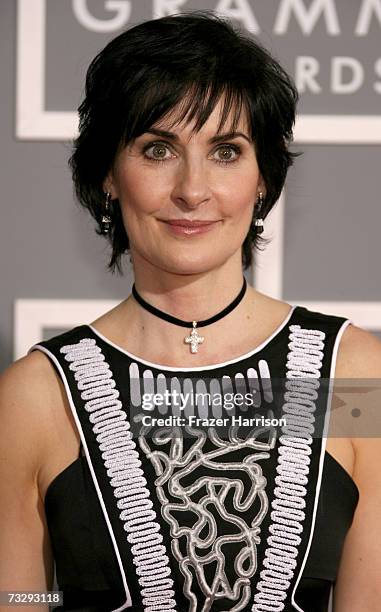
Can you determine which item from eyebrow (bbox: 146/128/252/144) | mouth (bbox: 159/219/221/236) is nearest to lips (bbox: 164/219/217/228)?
mouth (bbox: 159/219/221/236)

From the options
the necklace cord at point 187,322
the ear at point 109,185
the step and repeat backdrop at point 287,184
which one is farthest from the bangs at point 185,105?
the step and repeat backdrop at point 287,184

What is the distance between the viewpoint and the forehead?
5.39ft

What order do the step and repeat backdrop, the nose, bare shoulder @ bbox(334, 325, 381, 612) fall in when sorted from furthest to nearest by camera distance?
the step and repeat backdrop, bare shoulder @ bbox(334, 325, 381, 612), the nose

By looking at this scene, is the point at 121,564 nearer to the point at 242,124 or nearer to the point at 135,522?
the point at 135,522

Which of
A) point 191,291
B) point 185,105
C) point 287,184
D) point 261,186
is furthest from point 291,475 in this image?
point 287,184

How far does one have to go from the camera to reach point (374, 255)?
2422mm

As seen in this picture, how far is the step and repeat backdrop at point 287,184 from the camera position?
238 centimetres

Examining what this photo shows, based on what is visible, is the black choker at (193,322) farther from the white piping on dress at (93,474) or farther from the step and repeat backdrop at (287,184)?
the step and repeat backdrop at (287,184)

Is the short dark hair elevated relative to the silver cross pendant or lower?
elevated

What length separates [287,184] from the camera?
2402 millimetres

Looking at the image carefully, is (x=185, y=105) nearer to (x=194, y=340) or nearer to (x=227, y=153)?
(x=227, y=153)

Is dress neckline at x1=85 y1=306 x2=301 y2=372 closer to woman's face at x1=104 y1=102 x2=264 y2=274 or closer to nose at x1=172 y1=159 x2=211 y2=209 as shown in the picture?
woman's face at x1=104 y1=102 x2=264 y2=274

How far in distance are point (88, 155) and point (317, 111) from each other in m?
0.75

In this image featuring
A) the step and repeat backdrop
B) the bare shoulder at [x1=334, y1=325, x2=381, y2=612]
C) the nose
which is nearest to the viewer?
the nose
